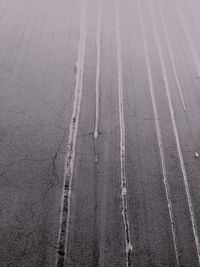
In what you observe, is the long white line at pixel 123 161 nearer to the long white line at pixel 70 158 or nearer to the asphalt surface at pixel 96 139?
the asphalt surface at pixel 96 139

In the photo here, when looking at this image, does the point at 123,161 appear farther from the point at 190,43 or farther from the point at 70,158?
the point at 190,43

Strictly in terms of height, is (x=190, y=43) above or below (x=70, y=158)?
above

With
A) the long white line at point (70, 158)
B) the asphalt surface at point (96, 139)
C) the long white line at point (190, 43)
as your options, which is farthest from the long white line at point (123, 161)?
the long white line at point (190, 43)

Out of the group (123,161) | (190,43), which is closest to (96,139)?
(123,161)

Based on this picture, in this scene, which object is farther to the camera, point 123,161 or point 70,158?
point 123,161

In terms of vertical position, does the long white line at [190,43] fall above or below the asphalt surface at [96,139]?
above

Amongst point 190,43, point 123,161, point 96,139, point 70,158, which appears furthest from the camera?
point 190,43

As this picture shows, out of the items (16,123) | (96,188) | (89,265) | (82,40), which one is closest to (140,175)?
(96,188)

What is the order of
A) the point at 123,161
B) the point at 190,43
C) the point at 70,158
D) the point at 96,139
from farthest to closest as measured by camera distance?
the point at 190,43 < the point at 96,139 < the point at 123,161 < the point at 70,158

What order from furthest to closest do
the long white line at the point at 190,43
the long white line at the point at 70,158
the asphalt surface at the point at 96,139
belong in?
the long white line at the point at 190,43, the asphalt surface at the point at 96,139, the long white line at the point at 70,158
